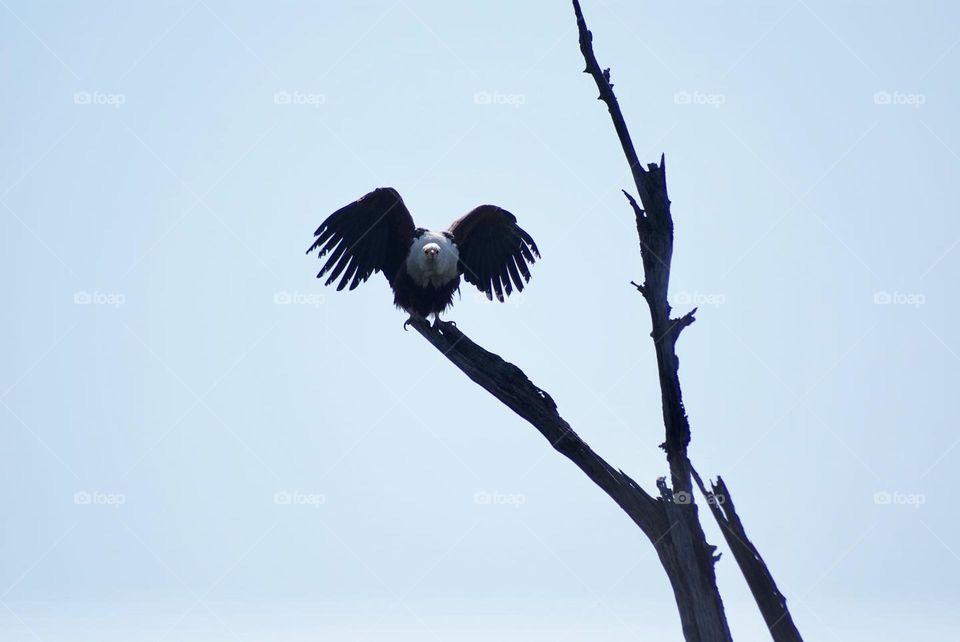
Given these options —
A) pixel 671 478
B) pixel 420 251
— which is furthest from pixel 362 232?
pixel 671 478

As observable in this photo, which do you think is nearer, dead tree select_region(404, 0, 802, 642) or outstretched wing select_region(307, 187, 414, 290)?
dead tree select_region(404, 0, 802, 642)

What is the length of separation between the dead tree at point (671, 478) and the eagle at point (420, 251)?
340 cm

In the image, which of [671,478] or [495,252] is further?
[495,252]

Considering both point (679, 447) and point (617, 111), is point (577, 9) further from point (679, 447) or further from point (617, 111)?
point (679, 447)

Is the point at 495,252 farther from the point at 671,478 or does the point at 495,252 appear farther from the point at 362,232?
the point at 671,478

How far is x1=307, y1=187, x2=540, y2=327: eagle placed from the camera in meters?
10.5

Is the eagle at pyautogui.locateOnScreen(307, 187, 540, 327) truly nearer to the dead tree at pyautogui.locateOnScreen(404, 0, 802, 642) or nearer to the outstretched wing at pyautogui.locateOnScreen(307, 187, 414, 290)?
the outstretched wing at pyautogui.locateOnScreen(307, 187, 414, 290)

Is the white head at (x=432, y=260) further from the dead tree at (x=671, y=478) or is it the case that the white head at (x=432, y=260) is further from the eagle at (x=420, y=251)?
the dead tree at (x=671, y=478)

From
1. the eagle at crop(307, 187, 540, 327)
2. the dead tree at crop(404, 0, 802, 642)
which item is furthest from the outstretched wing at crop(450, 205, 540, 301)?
the dead tree at crop(404, 0, 802, 642)

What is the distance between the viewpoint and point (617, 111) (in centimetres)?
695

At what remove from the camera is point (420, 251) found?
10359mm

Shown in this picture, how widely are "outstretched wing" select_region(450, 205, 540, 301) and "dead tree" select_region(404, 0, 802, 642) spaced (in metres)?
4.19

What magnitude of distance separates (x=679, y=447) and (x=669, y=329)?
2.52ft

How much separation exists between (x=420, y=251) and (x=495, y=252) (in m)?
1.26
